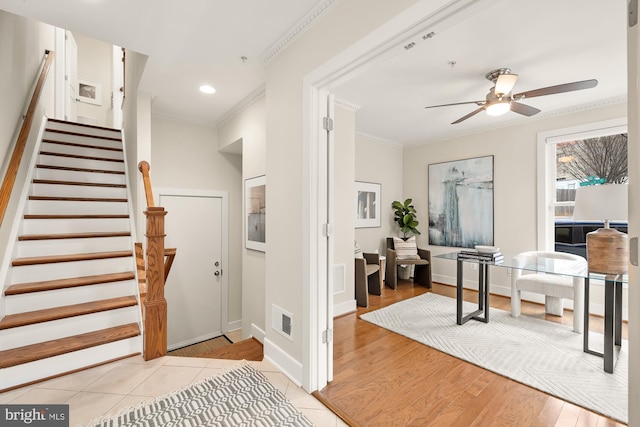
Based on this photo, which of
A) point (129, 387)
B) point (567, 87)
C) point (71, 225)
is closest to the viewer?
point (129, 387)

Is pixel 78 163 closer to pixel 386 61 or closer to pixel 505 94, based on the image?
pixel 386 61

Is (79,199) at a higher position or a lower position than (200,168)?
lower

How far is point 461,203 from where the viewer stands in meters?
4.77

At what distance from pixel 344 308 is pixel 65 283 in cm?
278

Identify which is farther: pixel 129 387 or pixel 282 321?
pixel 282 321

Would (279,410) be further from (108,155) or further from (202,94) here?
(108,155)

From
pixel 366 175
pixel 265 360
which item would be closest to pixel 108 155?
pixel 265 360

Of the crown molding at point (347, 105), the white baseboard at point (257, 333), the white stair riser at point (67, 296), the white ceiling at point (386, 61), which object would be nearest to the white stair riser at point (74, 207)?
the white stair riser at point (67, 296)

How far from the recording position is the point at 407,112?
384 cm

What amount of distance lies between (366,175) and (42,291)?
13.8 ft

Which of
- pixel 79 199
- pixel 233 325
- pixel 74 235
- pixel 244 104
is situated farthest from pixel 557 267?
pixel 79 199

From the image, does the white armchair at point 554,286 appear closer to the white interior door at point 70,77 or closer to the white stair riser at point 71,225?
the white stair riser at point 71,225

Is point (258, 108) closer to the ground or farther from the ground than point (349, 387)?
farther from the ground

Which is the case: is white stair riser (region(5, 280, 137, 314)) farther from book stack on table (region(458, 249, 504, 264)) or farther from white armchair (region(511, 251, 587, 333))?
white armchair (region(511, 251, 587, 333))
